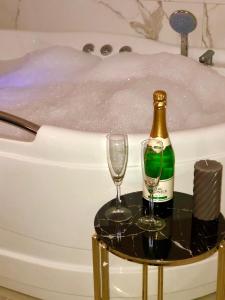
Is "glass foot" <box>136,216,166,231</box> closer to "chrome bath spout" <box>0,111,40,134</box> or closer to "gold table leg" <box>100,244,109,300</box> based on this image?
"gold table leg" <box>100,244,109,300</box>

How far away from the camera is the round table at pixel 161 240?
3.53ft

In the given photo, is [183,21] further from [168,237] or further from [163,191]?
[168,237]

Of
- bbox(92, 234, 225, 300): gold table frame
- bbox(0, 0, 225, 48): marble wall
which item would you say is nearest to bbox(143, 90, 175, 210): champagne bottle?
bbox(92, 234, 225, 300): gold table frame

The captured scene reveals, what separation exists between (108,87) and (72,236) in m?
0.84

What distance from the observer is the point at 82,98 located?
200cm

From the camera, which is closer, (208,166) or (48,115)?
(208,166)

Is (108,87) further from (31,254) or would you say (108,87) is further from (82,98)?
(31,254)

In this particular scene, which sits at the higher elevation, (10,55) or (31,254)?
(10,55)

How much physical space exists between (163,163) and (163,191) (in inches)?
2.7

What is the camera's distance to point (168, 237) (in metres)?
1.13

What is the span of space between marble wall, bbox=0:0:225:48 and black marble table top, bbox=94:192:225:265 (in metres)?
1.21

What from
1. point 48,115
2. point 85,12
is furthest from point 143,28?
point 48,115

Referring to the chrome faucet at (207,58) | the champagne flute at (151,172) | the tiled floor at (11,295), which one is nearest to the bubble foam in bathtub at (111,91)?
the chrome faucet at (207,58)

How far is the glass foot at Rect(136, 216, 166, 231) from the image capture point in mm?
1163
